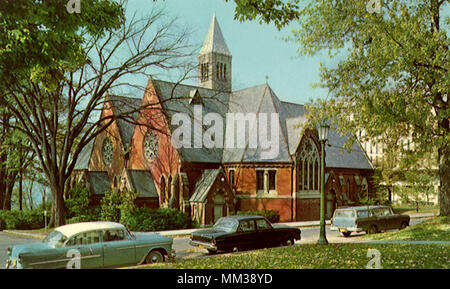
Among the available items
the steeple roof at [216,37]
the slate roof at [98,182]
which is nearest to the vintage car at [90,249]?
the steeple roof at [216,37]

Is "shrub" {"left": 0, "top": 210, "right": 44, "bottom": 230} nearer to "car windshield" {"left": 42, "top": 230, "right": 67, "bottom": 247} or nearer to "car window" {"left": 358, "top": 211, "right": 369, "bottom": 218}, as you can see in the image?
"car windshield" {"left": 42, "top": 230, "right": 67, "bottom": 247}

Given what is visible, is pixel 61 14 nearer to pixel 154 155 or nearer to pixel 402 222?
pixel 402 222

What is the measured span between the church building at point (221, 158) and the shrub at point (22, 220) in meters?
7.01

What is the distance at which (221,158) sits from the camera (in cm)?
3375

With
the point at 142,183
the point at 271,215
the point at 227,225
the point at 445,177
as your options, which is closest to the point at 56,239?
the point at 227,225

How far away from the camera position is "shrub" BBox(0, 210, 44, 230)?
2680 cm

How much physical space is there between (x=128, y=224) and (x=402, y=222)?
16.8 m

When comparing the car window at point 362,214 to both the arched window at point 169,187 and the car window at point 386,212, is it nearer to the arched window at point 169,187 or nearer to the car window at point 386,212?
the car window at point 386,212

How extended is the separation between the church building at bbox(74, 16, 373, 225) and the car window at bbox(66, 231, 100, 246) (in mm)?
15761

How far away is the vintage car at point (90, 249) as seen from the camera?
945cm

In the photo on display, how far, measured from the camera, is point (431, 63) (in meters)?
16.6

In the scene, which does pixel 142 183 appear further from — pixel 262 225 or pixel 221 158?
pixel 262 225

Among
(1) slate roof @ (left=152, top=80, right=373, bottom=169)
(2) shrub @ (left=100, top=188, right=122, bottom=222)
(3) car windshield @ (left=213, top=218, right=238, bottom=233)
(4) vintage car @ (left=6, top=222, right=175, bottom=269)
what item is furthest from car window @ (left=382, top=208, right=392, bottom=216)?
(2) shrub @ (left=100, top=188, right=122, bottom=222)
